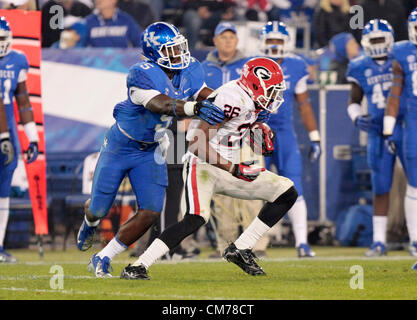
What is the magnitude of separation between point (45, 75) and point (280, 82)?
4.36m

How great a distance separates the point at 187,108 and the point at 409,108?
3.44 m

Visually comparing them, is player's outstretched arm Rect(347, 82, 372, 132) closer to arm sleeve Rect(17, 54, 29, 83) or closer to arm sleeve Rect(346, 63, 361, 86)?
arm sleeve Rect(346, 63, 361, 86)

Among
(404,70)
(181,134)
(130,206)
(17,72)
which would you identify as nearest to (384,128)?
(404,70)

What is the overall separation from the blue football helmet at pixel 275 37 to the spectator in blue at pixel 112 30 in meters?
2.55

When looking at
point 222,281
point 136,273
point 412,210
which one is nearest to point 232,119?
point 222,281

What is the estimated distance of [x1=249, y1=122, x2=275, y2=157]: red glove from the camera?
→ 21.6 feet

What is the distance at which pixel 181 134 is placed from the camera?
29.8ft

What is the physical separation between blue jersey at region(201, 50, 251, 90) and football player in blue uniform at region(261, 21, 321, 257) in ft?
1.03

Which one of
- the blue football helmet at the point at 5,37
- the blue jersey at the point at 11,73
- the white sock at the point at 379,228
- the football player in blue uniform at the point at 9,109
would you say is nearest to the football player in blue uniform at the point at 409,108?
the white sock at the point at 379,228

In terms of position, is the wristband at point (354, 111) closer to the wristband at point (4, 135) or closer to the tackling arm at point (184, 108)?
the wristband at point (4, 135)

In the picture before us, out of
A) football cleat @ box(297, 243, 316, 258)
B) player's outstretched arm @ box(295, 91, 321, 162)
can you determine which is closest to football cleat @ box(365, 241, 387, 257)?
football cleat @ box(297, 243, 316, 258)

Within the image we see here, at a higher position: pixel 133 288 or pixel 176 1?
pixel 176 1
